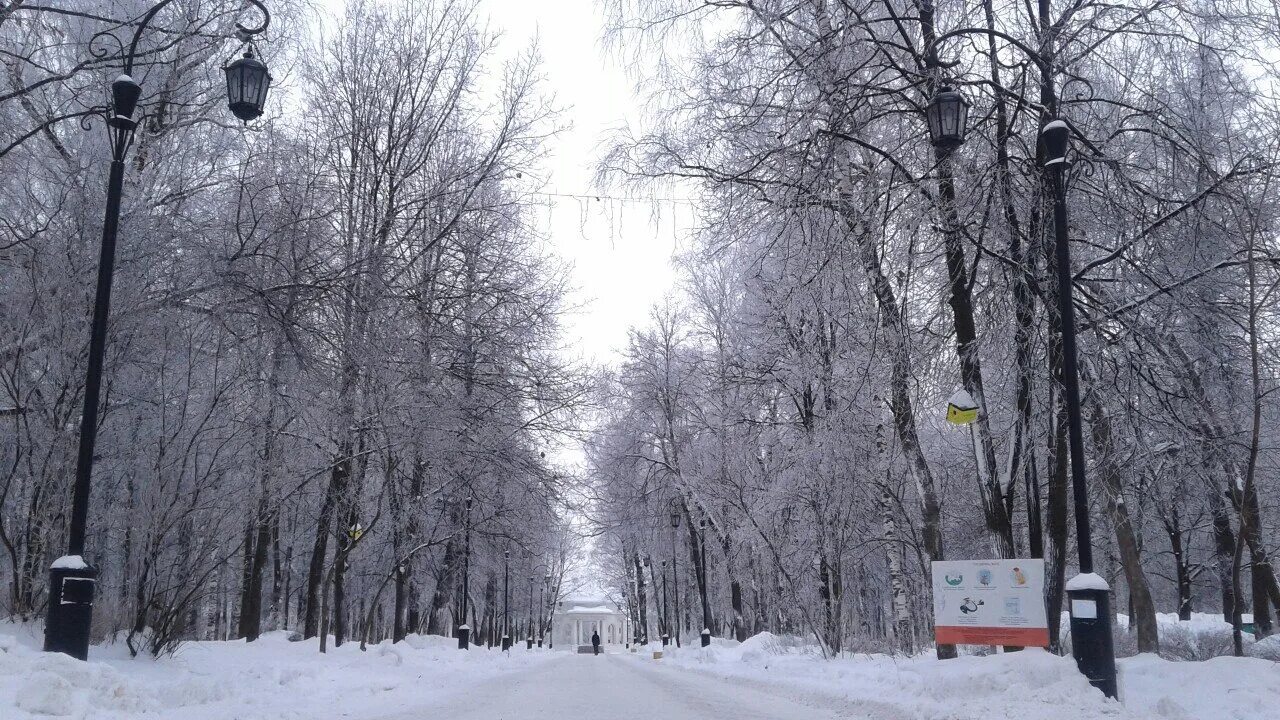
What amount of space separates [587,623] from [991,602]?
118378 mm

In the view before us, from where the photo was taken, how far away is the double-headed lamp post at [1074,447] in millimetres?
8430

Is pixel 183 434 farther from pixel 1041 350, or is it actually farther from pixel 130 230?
pixel 1041 350

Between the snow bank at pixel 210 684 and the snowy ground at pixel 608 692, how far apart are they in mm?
18

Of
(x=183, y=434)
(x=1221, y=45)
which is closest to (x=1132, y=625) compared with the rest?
(x=1221, y=45)

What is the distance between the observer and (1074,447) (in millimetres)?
8969

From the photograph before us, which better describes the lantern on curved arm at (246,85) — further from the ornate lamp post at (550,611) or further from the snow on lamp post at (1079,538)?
the ornate lamp post at (550,611)

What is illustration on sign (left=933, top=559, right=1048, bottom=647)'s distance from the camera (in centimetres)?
984

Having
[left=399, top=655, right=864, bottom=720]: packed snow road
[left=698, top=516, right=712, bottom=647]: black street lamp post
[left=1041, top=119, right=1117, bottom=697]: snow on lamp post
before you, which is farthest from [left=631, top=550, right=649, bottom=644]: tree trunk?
[left=1041, top=119, right=1117, bottom=697]: snow on lamp post

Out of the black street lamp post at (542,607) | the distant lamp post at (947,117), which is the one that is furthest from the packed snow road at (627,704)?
the black street lamp post at (542,607)

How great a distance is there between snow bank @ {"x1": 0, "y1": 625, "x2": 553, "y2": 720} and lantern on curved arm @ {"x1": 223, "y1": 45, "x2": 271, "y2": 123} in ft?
18.4

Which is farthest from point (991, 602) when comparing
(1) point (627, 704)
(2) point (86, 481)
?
(2) point (86, 481)

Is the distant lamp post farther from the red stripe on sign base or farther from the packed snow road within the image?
the packed snow road

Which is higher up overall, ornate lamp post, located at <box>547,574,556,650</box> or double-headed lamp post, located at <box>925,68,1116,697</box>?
double-headed lamp post, located at <box>925,68,1116,697</box>

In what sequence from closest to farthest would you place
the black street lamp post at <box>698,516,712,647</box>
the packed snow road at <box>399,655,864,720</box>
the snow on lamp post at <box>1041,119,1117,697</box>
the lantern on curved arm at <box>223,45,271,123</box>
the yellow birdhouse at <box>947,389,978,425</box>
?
1. the snow on lamp post at <box>1041,119,1117,697</box>
2. the lantern on curved arm at <box>223,45,271,123</box>
3. the packed snow road at <box>399,655,864,720</box>
4. the yellow birdhouse at <box>947,389,978,425</box>
5. the black street lamp post at <box>698,516,712,647</box>
